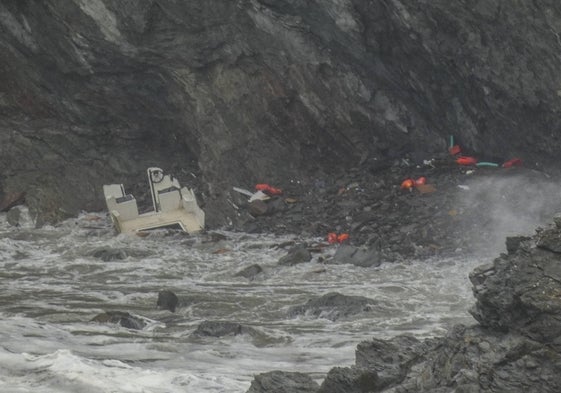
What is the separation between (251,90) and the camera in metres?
23.1

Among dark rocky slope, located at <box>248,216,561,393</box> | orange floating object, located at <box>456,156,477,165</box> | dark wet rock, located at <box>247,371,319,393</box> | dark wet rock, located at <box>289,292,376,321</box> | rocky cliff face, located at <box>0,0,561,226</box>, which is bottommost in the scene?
dark wet rock, located at <box>289,292,376,321</box>

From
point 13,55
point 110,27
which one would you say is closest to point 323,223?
point 110,27

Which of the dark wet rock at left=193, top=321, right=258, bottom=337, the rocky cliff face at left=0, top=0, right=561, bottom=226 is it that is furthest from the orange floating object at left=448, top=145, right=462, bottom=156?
the dark wet rock at left=193, top=321, right=258, bottom=337

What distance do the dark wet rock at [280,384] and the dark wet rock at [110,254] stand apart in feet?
32.1

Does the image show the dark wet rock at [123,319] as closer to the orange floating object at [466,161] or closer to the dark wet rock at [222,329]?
the dark wet rock at [222,329]

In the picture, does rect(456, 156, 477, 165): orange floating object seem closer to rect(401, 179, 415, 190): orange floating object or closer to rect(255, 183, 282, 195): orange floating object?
rect(401, 179, 415, 190): orange floating object

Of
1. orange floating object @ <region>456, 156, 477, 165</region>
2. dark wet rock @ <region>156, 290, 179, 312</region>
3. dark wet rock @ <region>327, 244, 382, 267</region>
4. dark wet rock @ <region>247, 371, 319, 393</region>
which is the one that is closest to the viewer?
dark wet rock @ <region>247, 371, 319, 393</region>

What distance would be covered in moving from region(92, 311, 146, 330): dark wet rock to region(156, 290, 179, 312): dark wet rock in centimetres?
109

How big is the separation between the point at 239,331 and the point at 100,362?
2375 millimetres

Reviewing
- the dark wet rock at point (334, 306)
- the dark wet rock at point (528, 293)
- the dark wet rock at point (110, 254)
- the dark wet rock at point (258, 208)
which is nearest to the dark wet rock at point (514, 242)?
the dark wet rock at point (528, 293)

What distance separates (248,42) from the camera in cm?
2250

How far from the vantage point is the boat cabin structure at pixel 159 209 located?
2202 centimetres

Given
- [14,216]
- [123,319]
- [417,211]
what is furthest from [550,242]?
[14,216]

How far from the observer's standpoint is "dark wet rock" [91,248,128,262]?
65.4 ft
